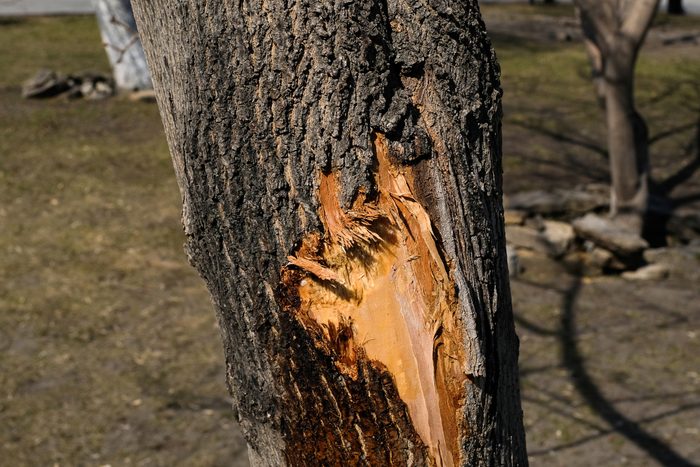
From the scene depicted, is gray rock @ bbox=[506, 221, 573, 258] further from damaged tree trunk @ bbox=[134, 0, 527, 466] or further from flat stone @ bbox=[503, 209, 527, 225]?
damaged tree trunk @ bbox=[134, 0, 527, 466]

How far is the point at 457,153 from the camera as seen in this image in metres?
1.48

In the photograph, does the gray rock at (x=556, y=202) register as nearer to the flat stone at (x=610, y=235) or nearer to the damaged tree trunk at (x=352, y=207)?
the flat stone at (x=610, y=235)

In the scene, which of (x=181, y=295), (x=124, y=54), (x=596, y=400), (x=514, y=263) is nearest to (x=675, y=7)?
(x=124, y=54)

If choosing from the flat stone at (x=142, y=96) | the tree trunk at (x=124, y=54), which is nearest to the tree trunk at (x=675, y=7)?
the tree trunk at (x=124, y=54)

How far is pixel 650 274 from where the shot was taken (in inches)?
266

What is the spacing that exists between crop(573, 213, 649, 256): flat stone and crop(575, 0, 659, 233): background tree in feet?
1.12

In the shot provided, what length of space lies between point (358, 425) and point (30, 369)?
436 cm

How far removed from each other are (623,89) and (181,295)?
394cm

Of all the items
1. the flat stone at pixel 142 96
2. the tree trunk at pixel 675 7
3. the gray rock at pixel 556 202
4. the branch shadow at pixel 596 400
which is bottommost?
the tree trunk at pixel 675 7

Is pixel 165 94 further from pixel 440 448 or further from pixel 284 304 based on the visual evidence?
pixel 440 448

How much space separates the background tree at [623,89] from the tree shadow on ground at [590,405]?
6.14ft

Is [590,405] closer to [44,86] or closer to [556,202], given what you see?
[556,202]

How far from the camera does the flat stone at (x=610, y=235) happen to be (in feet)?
22.8

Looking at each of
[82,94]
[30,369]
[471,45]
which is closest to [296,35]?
[471,45]
